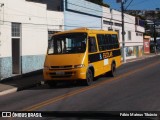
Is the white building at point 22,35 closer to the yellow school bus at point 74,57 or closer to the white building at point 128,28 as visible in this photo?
the yellow school bus at point 74,57

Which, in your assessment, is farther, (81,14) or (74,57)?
(81,14)

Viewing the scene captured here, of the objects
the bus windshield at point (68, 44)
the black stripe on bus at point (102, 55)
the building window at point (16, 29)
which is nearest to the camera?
the bus windshield at point (68, 44)

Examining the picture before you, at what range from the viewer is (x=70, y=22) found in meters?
32.8

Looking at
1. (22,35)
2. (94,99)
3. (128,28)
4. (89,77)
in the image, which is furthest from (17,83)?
(128,28)

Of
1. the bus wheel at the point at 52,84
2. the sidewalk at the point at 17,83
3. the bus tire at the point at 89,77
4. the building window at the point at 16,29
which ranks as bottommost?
the sidewalk at the point at 17,83

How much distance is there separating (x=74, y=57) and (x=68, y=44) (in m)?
1.05

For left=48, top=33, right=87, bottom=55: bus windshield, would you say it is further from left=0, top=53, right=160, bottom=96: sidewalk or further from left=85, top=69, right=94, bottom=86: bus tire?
left=0, top=53, right=160, bottom=96: sidewalk

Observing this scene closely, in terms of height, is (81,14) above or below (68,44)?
above

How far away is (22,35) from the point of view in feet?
80.2

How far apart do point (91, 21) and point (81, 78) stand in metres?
22.0

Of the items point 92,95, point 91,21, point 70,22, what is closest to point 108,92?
point 92,95

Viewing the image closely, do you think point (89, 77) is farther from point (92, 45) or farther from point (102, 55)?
point (102, 55)

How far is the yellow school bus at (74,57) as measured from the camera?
703 inches

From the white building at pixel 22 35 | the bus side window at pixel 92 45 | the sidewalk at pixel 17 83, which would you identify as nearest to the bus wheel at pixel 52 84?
the sidewalk at pixel 17 83
